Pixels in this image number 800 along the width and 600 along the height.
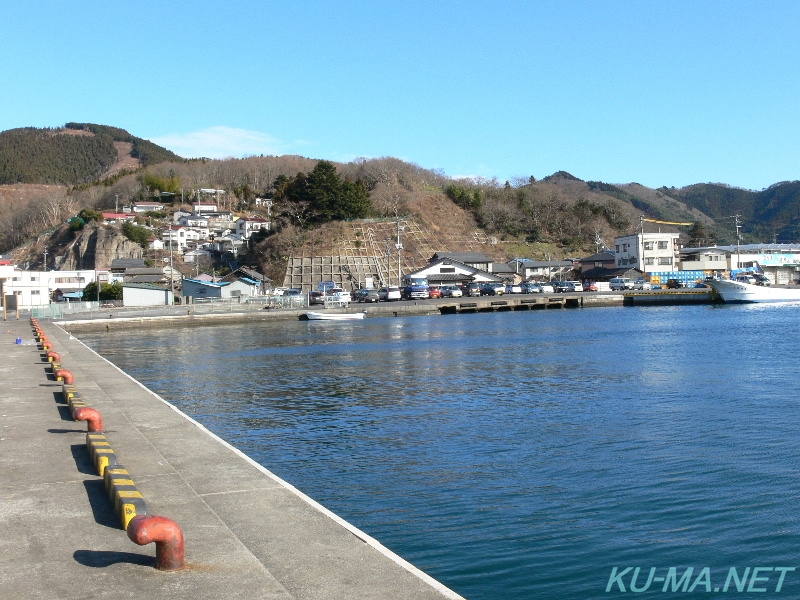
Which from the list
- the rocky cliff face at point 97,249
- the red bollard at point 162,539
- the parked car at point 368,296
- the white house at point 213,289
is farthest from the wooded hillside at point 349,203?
the red bollard at point 162,539

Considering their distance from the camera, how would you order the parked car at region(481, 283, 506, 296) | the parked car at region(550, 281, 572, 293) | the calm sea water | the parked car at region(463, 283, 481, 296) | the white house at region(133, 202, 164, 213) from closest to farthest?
the calm sea water
the parked car at region(481, 283, 506, 296)
the parked car at region(463, 283, 481, 296)
the parked car at region(550, 281, 572, 293)
the white house at region(133, 202, 164, 213)

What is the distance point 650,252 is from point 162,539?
94.9 meters

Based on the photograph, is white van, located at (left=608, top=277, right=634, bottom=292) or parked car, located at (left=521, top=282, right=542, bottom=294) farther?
white van, located at (left=608, top=277, right=634, bottom=292)

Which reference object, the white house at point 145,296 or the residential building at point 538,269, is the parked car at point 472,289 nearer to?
the residential building at point 538,269

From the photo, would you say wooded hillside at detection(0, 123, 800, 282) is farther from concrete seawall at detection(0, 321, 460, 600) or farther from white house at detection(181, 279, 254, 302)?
concrete seawall at detection(0, 321, 460, 600)

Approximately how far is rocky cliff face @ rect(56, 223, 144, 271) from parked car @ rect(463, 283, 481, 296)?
47.9 m

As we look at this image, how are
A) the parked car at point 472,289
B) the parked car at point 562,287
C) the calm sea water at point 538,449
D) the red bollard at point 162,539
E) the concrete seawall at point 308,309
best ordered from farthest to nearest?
1. the parked car at point 562,287
2. the parked car at point 472,289
3. the concrete seawall at point 308,309
4. the calm sea water at point 538,449
5. the red bollard at point 162,539

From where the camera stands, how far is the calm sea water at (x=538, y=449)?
9.29 meters

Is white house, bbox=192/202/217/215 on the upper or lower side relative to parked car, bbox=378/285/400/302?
upper

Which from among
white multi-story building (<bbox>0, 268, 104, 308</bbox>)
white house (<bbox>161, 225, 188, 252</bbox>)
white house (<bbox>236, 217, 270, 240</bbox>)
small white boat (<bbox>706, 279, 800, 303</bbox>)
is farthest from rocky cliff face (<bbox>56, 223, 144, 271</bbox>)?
small white boat (<bbox>706, 279, 800, 303</bbox>)

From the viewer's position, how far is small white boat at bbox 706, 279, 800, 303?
7156cm

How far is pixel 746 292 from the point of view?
7162cm

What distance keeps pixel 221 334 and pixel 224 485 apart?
133 ft

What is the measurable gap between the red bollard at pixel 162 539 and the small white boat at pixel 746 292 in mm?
72507
